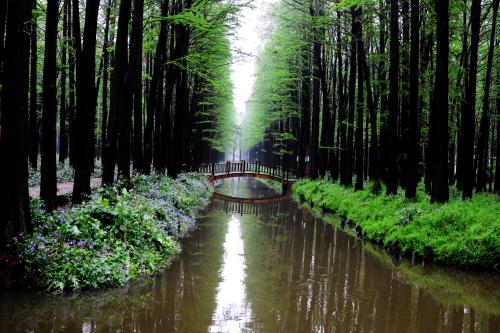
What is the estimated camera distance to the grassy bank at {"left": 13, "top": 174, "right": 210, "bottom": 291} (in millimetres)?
7484

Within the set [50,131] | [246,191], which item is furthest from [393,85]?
[246,191]

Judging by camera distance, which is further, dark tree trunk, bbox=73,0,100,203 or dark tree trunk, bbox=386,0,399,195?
dark tree trunk, bbox=386,0,399,195

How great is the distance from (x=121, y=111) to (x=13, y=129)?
591 cm

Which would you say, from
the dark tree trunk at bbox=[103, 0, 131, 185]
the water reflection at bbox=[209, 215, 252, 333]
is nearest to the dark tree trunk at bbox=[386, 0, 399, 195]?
the water reflection at bbox=[209, 215, 252, 333]

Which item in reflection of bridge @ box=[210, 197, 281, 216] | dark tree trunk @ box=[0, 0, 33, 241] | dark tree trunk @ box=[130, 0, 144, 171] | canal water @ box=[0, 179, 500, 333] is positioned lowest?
reflection of bridge @ box=[210, 197, 281, 216]

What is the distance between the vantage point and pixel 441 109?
13.1 m

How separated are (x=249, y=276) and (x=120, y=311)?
353 cm

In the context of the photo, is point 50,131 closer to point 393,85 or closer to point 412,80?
point 412,80

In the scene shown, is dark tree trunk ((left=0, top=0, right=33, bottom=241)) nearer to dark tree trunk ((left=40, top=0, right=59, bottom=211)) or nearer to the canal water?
the canal water

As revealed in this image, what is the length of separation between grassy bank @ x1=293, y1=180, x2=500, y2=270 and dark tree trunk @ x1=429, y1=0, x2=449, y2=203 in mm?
651

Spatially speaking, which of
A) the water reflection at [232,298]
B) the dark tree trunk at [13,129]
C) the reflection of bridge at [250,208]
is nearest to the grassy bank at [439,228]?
the water reflection at [232,298]

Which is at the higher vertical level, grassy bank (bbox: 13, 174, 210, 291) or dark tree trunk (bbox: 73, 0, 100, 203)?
dark tree trunk (bbox: 73, 0, 100, 203)

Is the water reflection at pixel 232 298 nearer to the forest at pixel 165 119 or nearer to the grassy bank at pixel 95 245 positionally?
the grassy bank at pixel 95 245

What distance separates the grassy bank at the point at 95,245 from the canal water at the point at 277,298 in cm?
33
